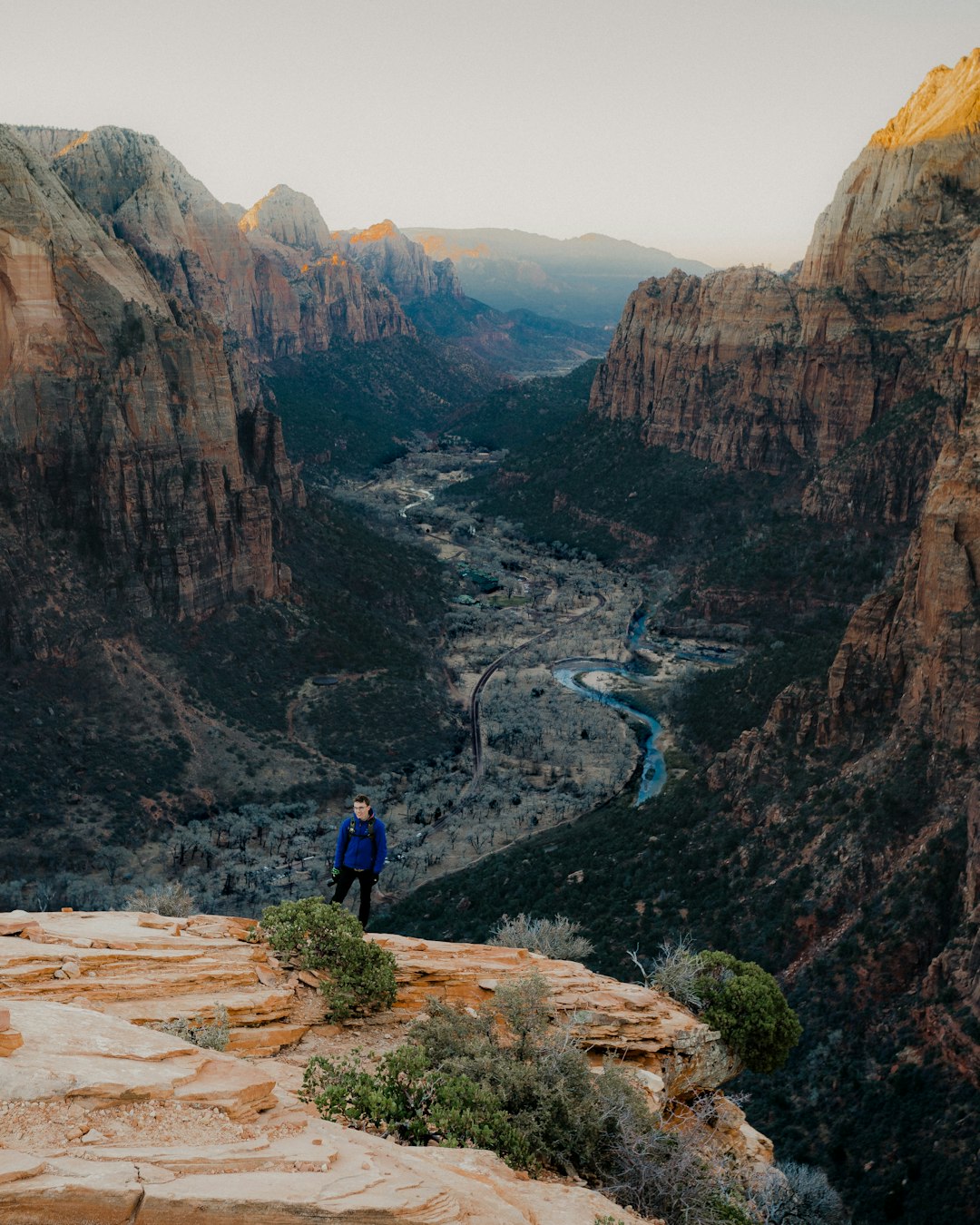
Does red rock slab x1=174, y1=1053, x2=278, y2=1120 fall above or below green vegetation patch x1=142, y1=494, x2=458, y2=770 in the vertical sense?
above

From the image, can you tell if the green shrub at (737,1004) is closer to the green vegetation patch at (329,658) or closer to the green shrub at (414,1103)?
the green shrub at (414,1103)

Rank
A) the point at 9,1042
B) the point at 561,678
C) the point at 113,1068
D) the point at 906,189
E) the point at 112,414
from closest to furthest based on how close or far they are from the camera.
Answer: the point at 9,1042, the point at 113,1068, the point at 112,414, the point at 561,678, the point at 906,189

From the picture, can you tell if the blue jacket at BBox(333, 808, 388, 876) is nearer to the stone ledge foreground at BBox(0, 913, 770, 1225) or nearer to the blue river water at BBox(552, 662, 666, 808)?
the stone ledge foreground at BBox(0, 913, 770, 1225)

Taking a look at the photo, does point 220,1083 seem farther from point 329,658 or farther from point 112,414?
point 329,658

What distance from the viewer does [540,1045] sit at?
1872 centimetres

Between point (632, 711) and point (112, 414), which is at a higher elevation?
point (112, 414)

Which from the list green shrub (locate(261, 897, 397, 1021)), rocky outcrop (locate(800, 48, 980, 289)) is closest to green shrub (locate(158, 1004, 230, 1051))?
green shrub (locate(261, 897, 397, 1021))

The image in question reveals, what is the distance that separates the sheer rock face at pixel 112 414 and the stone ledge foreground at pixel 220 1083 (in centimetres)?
4900

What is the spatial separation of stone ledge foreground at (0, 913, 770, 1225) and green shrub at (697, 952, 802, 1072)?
1517 mm

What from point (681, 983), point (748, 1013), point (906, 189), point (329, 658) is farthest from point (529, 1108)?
point (906, 189)

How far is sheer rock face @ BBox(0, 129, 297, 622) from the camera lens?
64.3 m

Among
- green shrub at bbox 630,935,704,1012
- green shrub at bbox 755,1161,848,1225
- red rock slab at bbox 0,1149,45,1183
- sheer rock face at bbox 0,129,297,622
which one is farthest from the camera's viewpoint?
sheer rock face at bbox 0,129,297,622

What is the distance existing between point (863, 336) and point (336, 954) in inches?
4284

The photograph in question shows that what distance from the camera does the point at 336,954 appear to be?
2031 centimetres
